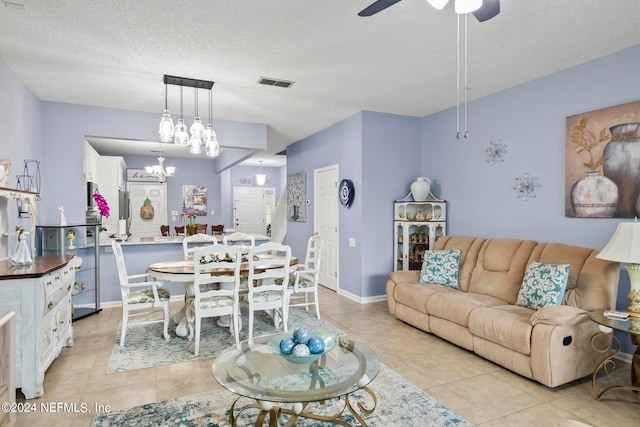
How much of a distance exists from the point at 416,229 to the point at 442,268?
118cm

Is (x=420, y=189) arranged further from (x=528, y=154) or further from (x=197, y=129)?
(x=197, y=129)

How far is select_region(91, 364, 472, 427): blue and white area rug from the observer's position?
7.46 feet

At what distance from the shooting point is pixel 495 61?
3.48 metres

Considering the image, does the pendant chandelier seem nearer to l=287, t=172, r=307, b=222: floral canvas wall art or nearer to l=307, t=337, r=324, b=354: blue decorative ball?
l=307, t=337, r=324, b=354: blue decorative ball

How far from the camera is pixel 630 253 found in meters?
2.62

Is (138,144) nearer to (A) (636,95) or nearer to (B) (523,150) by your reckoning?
(B) (523,150)

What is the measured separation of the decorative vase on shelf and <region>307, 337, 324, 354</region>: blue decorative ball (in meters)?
3.39

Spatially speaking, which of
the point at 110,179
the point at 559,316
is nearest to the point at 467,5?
the point at 559,316

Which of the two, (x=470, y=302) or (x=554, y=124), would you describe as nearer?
(x=470, y=302)

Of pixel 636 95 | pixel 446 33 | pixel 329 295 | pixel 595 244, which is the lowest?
pixel 329 295

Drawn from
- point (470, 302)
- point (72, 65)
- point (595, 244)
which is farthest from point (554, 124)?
point (72, 65)

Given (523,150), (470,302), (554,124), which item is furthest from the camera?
(523,150)

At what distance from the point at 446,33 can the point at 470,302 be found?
235 cm

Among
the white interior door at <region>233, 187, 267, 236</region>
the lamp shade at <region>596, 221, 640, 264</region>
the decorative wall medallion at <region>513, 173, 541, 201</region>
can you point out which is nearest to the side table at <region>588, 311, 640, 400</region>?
the lamp shade at <region>596, 221, 640, 264</region>
